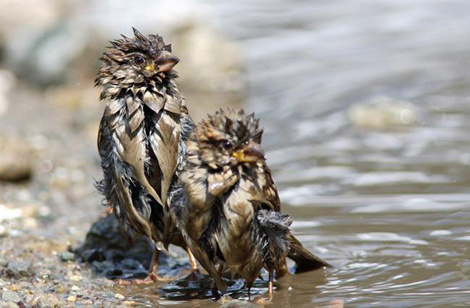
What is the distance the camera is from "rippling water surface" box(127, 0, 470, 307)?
6.09 m

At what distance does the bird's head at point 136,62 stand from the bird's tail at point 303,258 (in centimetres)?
137

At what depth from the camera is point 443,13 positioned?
1512 cm

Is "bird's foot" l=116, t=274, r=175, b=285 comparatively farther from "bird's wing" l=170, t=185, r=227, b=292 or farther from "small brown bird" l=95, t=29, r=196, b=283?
"bird's wing" l=170, t=185, r=227, b=292

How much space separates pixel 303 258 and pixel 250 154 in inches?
47.0

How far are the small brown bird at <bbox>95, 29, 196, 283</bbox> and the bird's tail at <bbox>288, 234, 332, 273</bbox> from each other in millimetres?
757

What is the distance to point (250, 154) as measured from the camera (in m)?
5.34

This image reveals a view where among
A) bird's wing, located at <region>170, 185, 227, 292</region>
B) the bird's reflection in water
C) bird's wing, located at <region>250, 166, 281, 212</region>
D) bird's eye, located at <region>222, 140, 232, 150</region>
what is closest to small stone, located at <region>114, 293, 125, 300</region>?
the bird's reflection in water

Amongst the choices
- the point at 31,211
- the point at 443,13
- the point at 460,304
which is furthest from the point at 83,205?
the point at 443,13

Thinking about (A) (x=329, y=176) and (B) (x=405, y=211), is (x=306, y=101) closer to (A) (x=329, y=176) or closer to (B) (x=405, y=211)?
(A) (x=329, y=176)

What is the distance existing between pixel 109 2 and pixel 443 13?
728cm

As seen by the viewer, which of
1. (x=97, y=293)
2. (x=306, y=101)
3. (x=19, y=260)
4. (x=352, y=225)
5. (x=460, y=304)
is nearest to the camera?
(x=460, y=304)

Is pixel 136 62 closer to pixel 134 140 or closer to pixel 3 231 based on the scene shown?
pixel 134 140

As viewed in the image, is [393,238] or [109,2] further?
[109,2]

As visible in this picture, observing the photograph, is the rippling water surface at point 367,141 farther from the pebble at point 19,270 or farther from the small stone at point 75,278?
the pebble at point 19,270
